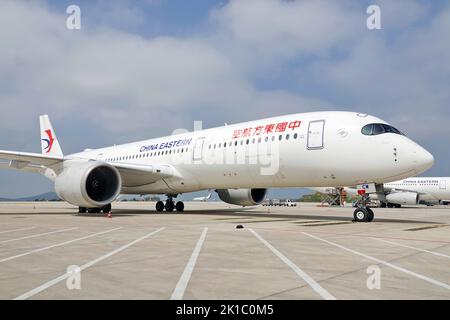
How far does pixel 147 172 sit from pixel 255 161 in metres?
6.53

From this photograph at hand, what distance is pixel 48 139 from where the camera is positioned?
30.2m

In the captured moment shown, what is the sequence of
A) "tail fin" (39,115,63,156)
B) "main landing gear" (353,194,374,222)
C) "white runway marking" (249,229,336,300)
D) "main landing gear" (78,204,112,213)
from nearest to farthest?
"white runway marking" (249,229,336,300) → "main landing gear" (353,194,374,222) → "main landing gear" (78,204,112,213) → "tail fin" (39,115,63,156)

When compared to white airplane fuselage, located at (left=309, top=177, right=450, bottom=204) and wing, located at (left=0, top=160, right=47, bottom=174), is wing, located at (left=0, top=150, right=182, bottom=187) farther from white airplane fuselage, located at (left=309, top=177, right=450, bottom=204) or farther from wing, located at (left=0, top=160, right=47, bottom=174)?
white airplane fuselage, located at (left=309, top=177, right=450, bottom=204)

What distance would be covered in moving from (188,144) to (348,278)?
1622 centimetres

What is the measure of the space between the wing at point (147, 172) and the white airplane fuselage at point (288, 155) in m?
0.11

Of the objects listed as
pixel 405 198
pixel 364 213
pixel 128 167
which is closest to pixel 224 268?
pixel 364 213

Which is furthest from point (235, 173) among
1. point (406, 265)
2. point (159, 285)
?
point (159, 285)

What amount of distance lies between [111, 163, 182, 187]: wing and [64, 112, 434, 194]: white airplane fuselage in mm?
114

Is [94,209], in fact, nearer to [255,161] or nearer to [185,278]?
[255,161]

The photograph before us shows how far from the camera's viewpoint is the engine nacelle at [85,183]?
17.2 meters

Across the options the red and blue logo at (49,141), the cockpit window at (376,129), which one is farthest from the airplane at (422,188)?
the cockpit window at (376,129)

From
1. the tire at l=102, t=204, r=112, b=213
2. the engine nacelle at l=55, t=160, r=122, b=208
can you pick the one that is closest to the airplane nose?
the engine nacelle at l=55, t=160, r=122, b=208

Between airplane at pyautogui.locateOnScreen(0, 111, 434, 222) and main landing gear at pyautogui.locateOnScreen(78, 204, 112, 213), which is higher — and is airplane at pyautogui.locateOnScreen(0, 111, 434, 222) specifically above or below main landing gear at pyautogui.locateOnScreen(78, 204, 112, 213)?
above

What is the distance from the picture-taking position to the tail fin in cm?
2995
